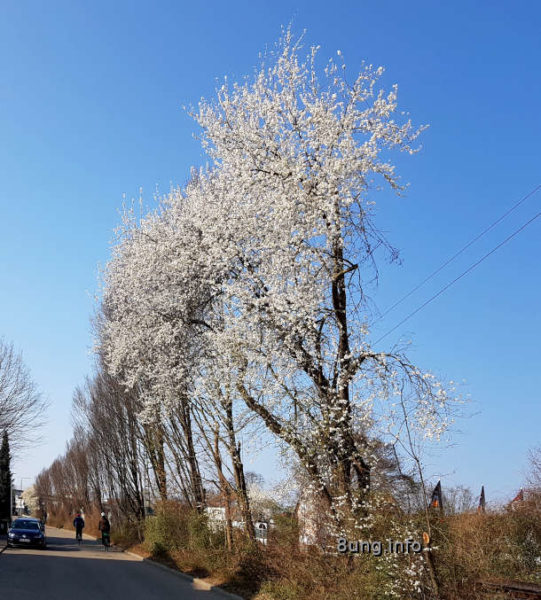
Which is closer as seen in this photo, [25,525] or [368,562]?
[368,562]

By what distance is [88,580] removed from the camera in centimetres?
1848

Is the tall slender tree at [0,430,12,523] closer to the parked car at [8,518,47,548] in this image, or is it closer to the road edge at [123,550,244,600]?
the parked car at [8,518,47,548]

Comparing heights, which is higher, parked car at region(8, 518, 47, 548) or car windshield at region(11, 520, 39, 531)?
car windshield at region(11, 520, 39, 531)

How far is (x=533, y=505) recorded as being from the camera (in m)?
9.74

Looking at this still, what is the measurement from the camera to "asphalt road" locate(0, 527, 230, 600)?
15103 mm

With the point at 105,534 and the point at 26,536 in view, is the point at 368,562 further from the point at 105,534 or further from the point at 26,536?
the point at 26,536

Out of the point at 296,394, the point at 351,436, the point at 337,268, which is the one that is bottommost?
the point at 351,436

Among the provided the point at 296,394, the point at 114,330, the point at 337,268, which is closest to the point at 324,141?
the point at 337,268

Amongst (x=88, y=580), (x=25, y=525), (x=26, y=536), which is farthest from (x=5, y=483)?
(x=88, y=580)

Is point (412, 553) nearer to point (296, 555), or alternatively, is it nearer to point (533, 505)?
point (533, 505)

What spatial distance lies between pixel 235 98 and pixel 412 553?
1049cm

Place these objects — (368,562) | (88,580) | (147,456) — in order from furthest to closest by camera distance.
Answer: (147,456) < (88,580) < (368,562)

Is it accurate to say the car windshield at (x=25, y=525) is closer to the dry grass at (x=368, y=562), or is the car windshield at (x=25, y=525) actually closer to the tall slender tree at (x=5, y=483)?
the dry grass at (x=368, y=562)

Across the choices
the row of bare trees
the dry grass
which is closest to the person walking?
the row of bare trees
